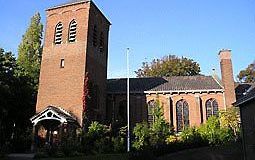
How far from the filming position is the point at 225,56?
1421 inches

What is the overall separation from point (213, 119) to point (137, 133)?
7.94 m

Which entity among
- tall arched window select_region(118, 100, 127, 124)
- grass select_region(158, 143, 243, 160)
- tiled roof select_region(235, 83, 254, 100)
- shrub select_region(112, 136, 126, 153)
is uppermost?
tiled roof select_region(235, 83, 254, 100)

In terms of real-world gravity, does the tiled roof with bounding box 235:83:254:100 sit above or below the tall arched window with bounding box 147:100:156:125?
above

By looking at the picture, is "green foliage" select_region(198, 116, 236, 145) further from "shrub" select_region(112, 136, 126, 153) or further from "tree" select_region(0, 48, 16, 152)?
"tree" select_region(0, 48, 16, 152)

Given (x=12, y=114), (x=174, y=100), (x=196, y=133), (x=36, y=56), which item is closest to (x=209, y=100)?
(x=174, y=100)

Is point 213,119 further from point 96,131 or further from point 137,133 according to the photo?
point 96,131

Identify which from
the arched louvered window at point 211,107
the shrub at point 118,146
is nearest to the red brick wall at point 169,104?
the arched louvered window at point 211,107

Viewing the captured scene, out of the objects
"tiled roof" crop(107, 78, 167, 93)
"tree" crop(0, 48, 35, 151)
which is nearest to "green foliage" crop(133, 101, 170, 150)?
"tiled roof" crop(107, 78, 167, 93)

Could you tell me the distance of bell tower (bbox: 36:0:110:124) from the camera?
1208 inches

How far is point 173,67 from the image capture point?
51.8 meters

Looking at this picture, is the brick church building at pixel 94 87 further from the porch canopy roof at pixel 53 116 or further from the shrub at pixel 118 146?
the shrub at pixel 118 146

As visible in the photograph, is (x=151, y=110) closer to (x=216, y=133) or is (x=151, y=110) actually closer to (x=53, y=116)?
(x=216, y=133)

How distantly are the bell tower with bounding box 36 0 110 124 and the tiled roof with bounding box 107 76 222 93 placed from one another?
4.04 meters

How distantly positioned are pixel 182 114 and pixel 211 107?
342cm
